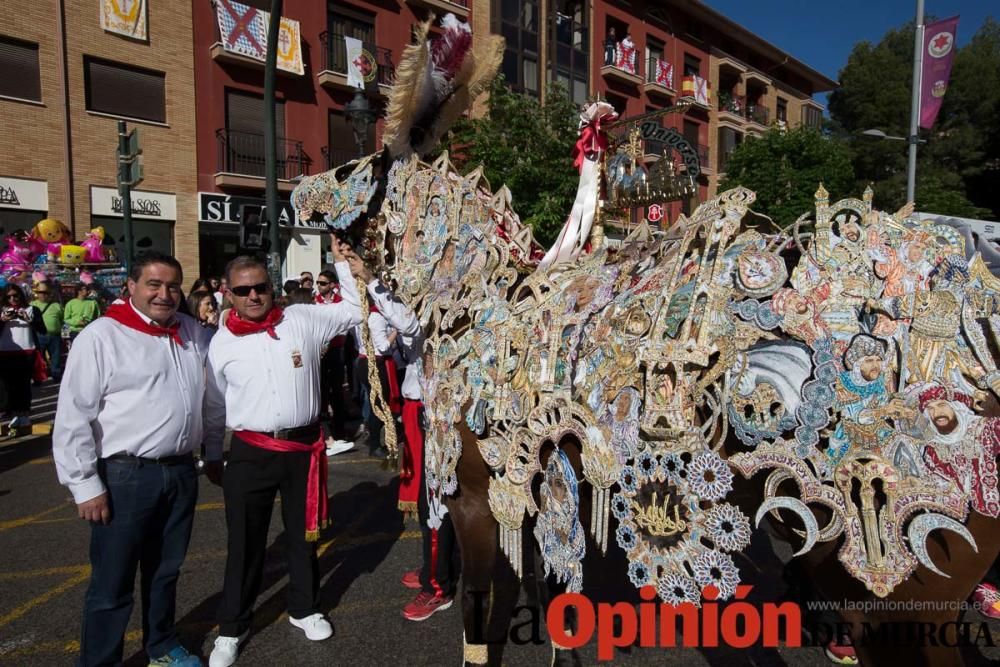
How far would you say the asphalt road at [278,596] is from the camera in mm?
2809

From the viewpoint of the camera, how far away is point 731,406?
1686 mm

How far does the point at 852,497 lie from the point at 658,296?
765mm

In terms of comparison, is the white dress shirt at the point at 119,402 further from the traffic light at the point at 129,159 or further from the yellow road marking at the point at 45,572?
the traffic light at the point at 129,159

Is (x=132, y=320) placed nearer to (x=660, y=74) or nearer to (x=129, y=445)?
(x=129, y=445)

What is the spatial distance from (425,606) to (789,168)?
18942 mm

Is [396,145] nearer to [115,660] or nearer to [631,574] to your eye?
[631,574]

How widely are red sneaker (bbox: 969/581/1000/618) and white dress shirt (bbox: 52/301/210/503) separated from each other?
349 centimetres

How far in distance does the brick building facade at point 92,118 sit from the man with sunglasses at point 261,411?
12.9 meters

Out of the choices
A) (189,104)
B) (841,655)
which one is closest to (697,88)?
(189,104)

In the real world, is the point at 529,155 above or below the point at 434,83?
above

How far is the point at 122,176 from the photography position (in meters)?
8.08

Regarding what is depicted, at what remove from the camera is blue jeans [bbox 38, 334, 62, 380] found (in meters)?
9.73

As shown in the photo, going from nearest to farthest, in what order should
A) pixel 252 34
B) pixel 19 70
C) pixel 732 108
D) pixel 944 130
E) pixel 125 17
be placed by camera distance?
pixel 19 70
pixel 125 17
pixel 252 34
pixel 944 130
pixel 732 108

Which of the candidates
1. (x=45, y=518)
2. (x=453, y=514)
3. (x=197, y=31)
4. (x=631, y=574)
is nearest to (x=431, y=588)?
(x=453, y=514)
